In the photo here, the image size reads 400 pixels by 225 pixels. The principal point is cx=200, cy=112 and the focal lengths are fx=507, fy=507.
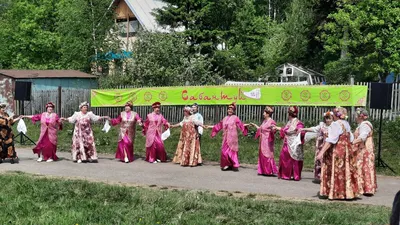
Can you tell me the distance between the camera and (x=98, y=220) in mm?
6902

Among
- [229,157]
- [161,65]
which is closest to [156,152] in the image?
[229,157]

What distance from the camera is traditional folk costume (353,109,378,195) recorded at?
387 inches

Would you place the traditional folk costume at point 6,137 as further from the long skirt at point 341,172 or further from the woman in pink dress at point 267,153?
the long skirt at point 341,172

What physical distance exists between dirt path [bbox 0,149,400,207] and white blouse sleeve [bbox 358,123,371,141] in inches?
46.0

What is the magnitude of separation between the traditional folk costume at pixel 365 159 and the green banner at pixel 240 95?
6.13 m

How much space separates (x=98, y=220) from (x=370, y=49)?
21323 millimetres

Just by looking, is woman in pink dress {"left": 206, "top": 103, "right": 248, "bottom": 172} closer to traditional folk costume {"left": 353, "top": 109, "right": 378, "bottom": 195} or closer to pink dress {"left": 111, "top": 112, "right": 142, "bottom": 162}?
pink dress {"left": 111, "top": 112, "right": 142, "bottom": 162}

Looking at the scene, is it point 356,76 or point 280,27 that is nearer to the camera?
point 356,76

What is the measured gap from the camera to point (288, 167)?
458 inches

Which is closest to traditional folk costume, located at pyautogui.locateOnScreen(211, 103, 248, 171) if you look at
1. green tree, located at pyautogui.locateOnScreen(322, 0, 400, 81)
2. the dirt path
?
the dirt path

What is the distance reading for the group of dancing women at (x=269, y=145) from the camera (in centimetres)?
920

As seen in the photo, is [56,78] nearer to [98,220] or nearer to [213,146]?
[213,146]

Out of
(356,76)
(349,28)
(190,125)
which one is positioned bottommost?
(190,125)

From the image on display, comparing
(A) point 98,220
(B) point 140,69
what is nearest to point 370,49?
(B) point 140,69
